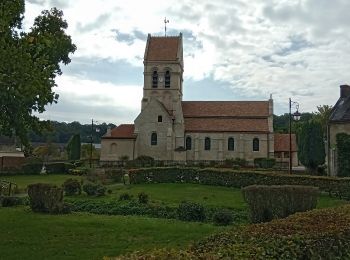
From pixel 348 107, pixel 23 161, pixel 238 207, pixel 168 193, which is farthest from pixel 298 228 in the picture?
pixel 23 161

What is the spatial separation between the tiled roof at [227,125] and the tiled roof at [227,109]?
2.60ft

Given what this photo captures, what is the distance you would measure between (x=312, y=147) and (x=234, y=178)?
43.7 ft

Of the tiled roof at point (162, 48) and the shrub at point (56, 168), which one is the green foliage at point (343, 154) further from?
the tiled roof at point (162, 48)

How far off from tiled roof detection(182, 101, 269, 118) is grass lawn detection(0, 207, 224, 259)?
48.6m

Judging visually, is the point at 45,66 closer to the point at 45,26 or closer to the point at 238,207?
the point at 45,26

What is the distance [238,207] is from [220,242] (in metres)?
16.4

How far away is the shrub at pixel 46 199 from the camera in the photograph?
65.2ft

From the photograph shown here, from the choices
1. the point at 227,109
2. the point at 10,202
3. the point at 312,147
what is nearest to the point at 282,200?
the point at 10,202

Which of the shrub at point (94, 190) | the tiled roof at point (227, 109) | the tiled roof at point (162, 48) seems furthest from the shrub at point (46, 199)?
the tiled roof at point (162, 48)

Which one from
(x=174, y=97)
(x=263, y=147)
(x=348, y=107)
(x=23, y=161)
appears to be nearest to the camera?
(x=348, y=107)

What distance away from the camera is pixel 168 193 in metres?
28.8

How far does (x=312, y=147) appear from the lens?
42312 mm

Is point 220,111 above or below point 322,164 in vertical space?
above

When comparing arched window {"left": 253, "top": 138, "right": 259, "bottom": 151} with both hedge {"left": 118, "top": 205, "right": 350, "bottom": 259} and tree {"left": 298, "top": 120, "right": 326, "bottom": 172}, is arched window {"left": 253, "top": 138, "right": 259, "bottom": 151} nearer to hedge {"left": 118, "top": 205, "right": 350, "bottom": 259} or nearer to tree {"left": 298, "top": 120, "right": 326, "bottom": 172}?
tree {"left": 298, "top": 120, "right": 326, "bottom": 172}
